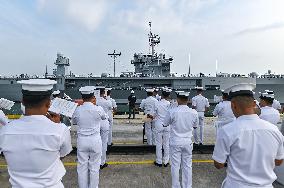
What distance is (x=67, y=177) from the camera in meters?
7.52

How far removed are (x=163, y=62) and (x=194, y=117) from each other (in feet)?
150

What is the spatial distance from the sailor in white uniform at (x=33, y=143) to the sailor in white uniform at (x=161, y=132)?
5994 mm

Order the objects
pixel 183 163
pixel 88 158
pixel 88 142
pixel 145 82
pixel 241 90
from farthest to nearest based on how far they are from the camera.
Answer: pixel 145 82 → pixel 183 163 → pixel 88 158 → pixel 88 142 → pixel 241 90

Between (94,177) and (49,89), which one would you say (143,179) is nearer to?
(94,177)

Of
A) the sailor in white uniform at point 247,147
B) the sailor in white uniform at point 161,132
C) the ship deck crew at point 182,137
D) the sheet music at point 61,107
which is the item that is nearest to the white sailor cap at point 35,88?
the sheet music at point 61,107

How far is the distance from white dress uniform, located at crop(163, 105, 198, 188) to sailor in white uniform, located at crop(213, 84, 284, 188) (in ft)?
11.0

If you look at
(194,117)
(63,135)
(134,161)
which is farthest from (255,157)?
(134,161)

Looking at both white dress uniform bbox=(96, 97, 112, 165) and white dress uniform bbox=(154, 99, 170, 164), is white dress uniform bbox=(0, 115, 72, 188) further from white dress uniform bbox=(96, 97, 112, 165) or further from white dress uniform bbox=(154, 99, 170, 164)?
white dress uniform bbox=(154, 99, 170, 164)

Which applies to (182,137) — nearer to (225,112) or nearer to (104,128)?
(104,128)

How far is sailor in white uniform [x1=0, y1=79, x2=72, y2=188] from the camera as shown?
2861mm

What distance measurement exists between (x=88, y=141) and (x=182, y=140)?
199cm

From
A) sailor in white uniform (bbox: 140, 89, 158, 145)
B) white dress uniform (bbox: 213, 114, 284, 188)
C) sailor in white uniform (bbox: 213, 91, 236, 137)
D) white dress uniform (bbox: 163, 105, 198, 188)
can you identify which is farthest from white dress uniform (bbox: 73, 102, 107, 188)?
sailor in white uniform (bbox: 213, 91, 236, 137)

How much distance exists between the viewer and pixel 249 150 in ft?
9.83

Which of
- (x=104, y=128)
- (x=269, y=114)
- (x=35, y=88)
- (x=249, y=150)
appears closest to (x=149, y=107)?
(x=104, y=128)
